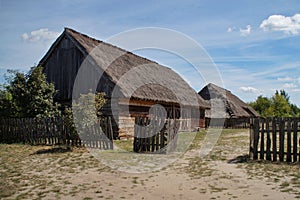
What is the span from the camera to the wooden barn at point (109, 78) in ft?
59.1

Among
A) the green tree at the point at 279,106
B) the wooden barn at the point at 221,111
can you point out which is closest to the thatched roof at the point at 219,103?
the wooden barn at the point at 221,111

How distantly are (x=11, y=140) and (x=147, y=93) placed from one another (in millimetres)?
8468

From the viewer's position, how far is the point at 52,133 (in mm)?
14469

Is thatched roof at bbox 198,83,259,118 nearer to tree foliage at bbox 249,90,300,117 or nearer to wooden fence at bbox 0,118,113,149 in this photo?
tree foliage at bbox 249,90,300,117

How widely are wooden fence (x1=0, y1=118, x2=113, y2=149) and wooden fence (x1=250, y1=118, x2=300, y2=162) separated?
19.0 ft

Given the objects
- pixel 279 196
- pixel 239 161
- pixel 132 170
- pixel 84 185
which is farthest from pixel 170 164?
pixel 279 196

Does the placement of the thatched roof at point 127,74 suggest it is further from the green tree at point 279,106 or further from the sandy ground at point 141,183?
the green tree at point 279,106

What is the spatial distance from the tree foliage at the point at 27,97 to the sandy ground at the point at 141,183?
7929 mm

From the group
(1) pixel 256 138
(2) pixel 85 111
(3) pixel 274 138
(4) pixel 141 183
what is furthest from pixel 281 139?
(2) pixel 85 111

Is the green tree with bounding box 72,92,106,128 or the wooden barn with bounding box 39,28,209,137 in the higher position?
the wooden barn with bounding box 39,28,209,137

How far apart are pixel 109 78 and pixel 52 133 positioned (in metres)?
4.81

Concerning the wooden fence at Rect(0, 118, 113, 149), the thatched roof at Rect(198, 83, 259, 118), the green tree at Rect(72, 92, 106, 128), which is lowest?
the wooden fence at Rect(0, 118, 113, 149)

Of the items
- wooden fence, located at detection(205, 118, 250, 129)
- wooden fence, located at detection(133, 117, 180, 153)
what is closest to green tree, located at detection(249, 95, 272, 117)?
wooden fence, located at detection(205, 118, 250, 129)

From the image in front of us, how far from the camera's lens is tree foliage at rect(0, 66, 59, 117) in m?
17.0
